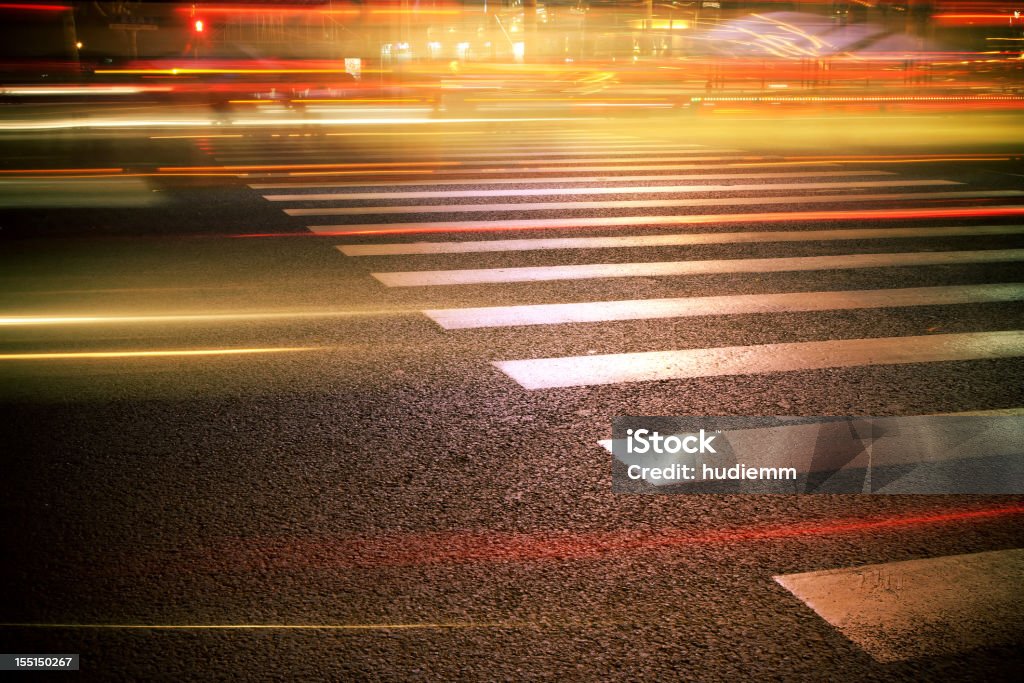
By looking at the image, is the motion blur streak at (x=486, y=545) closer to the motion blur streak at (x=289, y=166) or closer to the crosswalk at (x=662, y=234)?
the crosswalk at (x=662, y=234)

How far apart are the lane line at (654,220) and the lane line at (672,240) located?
0.60 meters

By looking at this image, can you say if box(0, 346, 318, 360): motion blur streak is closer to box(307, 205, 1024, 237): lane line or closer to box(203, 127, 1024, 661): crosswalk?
box(203, 127, 1024, 661): crosswalk

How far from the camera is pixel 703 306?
6.64 meters

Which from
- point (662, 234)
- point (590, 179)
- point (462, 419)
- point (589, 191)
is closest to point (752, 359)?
point (462, 419)

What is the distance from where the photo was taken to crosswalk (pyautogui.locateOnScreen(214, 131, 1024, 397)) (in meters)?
5.67

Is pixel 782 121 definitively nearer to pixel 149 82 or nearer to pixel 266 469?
pixel 149 82

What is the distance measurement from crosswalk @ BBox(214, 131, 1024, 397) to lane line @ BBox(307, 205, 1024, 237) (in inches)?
1.1

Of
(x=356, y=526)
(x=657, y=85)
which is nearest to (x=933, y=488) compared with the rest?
(x=356, y=526)

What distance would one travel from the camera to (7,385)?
5.13 metres

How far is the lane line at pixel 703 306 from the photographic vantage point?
250 inches

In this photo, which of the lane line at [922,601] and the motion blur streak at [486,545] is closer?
the lane line at [922,601]

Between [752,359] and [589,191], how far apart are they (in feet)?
22.9
